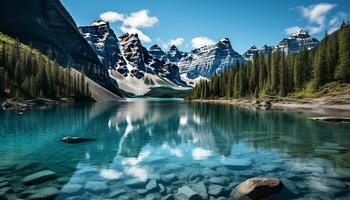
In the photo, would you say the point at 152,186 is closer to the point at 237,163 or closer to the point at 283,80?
the point at 237,163

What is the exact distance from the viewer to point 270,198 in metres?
15.4

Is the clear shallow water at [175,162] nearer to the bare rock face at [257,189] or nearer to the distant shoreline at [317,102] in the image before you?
the bare rock face at [257,189]

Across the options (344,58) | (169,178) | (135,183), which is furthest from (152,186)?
(344,58)

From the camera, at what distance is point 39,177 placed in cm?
1869

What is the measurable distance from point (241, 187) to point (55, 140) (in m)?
26.5

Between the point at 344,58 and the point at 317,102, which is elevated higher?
the point at 344,58

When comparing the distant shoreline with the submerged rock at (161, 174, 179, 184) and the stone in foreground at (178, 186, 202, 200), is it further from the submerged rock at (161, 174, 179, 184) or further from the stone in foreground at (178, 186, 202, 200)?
the stone in foreground at (178, 186, 202, 200)

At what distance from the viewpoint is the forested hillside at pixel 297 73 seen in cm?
10256

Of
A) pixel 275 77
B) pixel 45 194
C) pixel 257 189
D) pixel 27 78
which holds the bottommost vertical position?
pixel 45 194

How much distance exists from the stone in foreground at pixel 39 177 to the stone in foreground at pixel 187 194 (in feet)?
28.3

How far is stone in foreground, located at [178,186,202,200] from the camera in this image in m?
→ 15.6

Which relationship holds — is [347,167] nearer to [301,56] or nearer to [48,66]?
[301,56]

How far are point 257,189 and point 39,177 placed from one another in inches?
527

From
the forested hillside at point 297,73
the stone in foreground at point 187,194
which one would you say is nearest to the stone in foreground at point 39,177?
the stone in foreground at point 187,194
